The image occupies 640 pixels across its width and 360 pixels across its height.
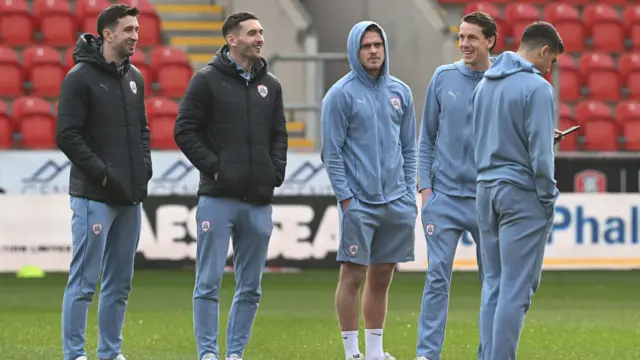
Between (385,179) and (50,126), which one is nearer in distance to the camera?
(385,179)

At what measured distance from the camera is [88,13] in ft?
70.0

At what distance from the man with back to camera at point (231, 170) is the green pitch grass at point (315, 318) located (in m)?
1.30

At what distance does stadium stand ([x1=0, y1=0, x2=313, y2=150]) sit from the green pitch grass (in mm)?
3005

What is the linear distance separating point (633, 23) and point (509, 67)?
1711 cm

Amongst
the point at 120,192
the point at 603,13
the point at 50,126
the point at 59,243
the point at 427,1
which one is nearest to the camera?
the point at 120,192

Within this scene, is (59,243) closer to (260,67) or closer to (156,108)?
(156,108)

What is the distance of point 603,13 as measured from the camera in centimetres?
2334

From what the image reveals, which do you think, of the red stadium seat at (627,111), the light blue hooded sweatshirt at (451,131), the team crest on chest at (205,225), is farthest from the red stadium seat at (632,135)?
the team crest on chest at (205,225)

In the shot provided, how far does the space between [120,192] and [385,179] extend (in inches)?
66.9

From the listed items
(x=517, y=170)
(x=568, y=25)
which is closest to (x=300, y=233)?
(x=568, y=25)

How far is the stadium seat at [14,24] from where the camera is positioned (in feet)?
69.3

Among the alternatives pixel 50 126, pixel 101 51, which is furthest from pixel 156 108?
pixel 101 51

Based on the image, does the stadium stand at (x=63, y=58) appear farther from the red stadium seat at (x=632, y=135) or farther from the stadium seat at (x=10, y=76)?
the red stadium seat at (x=632, y=135)

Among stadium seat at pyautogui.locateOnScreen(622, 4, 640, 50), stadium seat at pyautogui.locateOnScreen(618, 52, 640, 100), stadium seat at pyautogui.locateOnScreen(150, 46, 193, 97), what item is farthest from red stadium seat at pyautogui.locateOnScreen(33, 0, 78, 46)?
stadium seat at pyautogui.locateOnScreen(622, 4, 640, 50)
